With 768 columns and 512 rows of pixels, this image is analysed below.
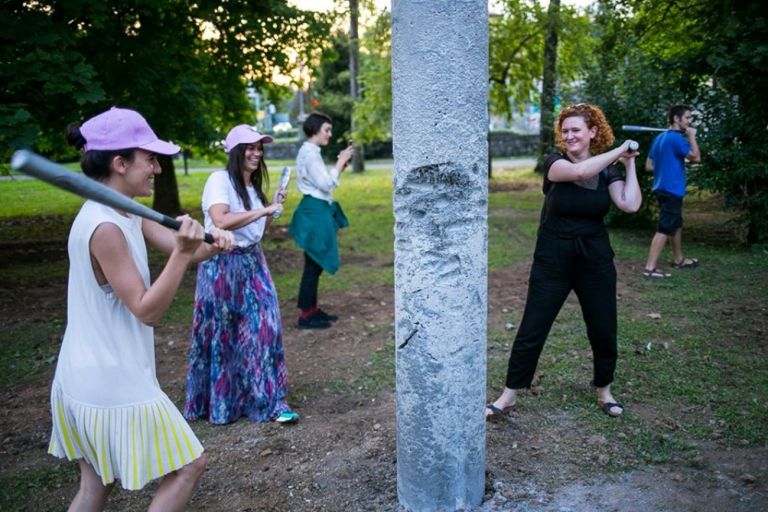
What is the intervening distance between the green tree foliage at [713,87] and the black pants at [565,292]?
5.62m

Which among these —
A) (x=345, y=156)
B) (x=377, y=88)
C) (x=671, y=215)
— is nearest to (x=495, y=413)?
(x=345, y=156)

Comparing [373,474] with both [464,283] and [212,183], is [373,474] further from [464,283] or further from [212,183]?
[212,183]

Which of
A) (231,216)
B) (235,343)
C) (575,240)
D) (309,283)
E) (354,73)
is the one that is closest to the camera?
(575,240)

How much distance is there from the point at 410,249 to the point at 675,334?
4.06 m

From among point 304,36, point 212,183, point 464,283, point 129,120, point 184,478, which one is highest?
point 304,36

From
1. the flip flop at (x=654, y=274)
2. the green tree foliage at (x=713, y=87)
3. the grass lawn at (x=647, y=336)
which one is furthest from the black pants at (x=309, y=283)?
the green tree foliage at (x=713, y=87)

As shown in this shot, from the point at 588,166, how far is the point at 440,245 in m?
1.44

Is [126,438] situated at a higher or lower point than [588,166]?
lower

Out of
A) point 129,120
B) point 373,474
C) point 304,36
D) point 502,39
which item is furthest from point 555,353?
point 502,39

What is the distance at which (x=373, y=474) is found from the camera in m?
3.92

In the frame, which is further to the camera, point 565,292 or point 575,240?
point 565,292

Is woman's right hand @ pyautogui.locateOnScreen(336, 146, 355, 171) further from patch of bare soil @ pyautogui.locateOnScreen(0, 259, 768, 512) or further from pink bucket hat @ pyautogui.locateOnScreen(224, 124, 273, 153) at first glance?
patch of bare soil @ pyautogui.locateOnScreen(0, 259, 768, 512)

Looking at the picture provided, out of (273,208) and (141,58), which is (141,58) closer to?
(141,58)

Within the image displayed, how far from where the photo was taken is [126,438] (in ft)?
8.72
